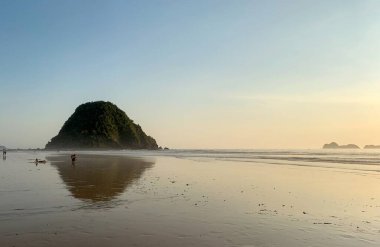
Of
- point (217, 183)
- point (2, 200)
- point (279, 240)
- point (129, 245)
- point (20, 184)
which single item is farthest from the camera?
point (217, 183)

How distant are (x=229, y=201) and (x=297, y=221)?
17.4 ft

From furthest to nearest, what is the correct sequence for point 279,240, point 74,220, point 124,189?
1. point 124,189
2. point 74,220
3. point 279,240

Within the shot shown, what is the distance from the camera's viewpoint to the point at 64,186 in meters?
25.3

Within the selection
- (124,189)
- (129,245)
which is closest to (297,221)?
(129,245)

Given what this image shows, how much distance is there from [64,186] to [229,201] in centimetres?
1226

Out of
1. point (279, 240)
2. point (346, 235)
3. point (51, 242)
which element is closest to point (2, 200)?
point (51, 242)

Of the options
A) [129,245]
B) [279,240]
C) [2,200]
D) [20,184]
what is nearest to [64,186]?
[20,184]

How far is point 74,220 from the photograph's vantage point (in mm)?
14133

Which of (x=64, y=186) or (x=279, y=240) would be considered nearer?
(x=279, y=240)

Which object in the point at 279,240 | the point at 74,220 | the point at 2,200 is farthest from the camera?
the point at 2,200

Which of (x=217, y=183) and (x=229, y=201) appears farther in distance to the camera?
(x=217, y=183)

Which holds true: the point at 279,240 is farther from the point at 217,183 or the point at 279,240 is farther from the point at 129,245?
the point at 217,183

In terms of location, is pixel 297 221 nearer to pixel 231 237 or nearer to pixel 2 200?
pixel 231 237

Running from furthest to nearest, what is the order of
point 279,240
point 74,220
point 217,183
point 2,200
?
point 217,183 → point 2,200 → point 74,220 → point 279,240
